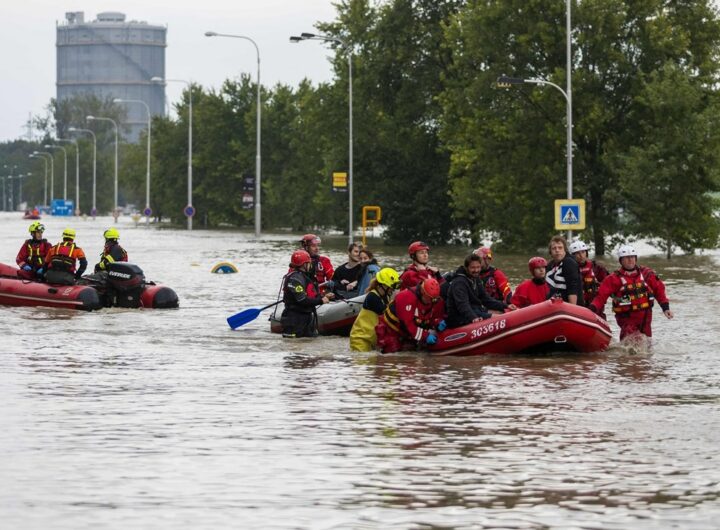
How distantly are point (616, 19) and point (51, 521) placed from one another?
159 ft

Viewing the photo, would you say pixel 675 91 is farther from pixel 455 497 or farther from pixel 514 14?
pixel 455 497

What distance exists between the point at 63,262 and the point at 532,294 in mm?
10755

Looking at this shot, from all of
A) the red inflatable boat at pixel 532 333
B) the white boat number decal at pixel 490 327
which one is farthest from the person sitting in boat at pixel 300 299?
the white boat number decal at pixel 490 327

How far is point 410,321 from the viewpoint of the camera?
19547 millimetres

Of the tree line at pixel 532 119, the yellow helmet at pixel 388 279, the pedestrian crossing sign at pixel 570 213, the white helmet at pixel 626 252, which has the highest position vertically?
the tree line at pixel 532 119

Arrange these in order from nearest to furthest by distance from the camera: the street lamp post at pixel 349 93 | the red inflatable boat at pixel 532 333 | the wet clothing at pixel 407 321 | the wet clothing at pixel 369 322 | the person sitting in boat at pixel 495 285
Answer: the red inflatable boat at pixel 532 333, the wet clothing at pixel 407 321, the wet clothing at pixel 369 322, the person sitting in boat at pixel 495 285, the street lamp post at pixel 349 93

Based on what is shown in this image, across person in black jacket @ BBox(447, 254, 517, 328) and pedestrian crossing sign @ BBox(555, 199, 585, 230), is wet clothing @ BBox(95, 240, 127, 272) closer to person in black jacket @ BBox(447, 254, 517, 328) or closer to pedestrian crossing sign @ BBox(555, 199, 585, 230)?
person in black jacket @ BBox(447, 254, 517, 328)

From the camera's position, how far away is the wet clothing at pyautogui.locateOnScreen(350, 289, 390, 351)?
65.7ft

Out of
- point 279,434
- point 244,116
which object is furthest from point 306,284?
point 244,116

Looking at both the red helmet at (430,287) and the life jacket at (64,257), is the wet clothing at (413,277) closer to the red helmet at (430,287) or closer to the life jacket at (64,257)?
the red helmet at (430,287)

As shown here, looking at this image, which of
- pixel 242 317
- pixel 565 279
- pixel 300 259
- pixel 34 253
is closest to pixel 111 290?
pixel 34 253

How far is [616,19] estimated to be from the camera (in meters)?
55.2

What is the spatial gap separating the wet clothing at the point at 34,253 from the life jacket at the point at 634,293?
498 inches

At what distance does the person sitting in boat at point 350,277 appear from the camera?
2328 centimetres
